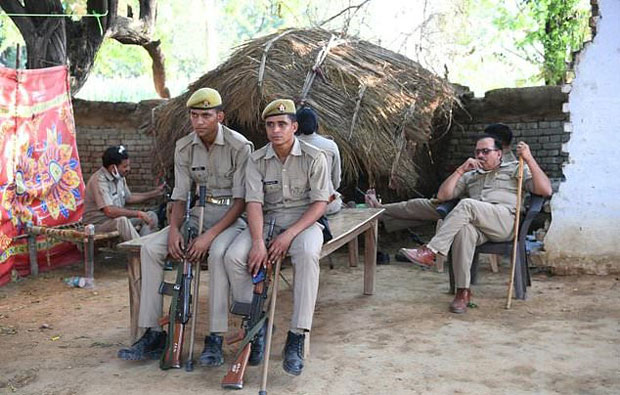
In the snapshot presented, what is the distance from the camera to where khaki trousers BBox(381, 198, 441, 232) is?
6344 mm

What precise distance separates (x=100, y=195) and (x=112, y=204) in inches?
6.0

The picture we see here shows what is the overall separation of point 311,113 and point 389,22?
25.8 ft

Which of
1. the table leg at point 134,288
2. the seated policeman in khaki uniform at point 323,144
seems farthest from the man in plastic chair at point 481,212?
the table leg at point 134,288

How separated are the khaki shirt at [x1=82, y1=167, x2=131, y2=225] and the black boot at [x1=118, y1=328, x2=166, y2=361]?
2776 mm

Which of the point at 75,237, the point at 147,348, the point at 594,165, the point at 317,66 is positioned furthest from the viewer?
the point at 317,66

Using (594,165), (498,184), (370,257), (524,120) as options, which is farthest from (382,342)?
(524,120)

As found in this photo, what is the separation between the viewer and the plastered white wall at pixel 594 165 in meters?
5.84

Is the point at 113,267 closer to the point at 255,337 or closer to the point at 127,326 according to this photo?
the point at 127,326

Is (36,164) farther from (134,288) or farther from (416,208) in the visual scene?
(416,208)

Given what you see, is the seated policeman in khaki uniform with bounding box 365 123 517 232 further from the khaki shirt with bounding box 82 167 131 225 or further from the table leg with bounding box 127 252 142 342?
the table leg with bounding box 127 252 142 342

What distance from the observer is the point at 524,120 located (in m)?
8.02

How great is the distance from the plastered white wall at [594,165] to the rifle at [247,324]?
3.22m

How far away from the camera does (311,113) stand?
232 inches

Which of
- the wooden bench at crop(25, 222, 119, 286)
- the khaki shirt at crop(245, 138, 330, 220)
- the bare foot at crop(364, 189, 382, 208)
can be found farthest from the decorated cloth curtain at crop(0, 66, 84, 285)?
the khaki shirt at crop(245, 138, 330, 220)
